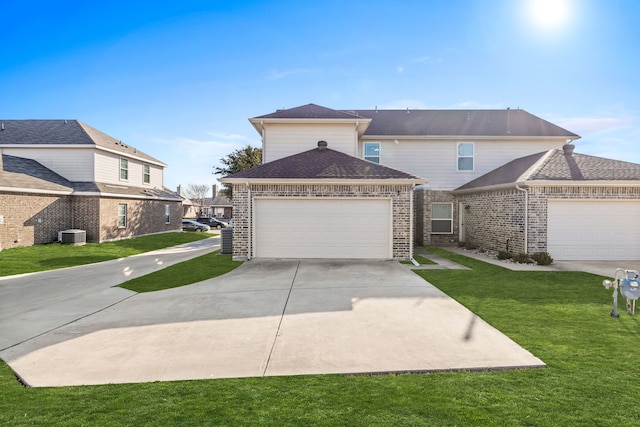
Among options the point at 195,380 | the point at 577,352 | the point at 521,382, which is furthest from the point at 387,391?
the point at 577,352

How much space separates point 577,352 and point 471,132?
1585 centimetres

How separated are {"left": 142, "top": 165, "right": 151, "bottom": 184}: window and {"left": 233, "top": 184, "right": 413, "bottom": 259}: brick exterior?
15.5 meters

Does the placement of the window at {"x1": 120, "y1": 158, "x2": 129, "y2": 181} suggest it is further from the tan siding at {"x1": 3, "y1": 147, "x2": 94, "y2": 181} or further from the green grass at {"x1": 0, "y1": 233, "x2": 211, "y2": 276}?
the green grass at {"x1": 0, "y1": 233, "x2": 211, "y2": 276}

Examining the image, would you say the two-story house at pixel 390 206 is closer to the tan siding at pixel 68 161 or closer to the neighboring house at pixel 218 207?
the tan siding at pixel 68 161

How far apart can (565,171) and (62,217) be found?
25.0 meters

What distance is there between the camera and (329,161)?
13.5 meters

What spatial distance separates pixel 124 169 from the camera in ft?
70.2

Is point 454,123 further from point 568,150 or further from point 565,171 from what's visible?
point 565,171

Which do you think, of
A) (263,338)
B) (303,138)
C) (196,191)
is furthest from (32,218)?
(196,191)

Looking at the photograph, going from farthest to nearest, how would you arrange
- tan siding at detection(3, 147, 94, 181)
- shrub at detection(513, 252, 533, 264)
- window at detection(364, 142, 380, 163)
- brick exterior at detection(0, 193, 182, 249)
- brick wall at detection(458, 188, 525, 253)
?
tan siding at detection(3, 147, 94, 181), window at detection(364, 142, 380, 163), brick exterior at detection(0, 193, 182, 249), brick wall at detection(458, 188, 525, 253), shrub at detection(513, 252, 533, 264)

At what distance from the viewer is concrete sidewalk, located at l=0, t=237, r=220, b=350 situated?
227 inches

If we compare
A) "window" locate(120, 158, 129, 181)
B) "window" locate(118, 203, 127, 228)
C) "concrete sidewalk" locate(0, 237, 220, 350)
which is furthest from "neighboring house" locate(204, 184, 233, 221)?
"concrete sidewalk" locate(0, 237, 220, 350)

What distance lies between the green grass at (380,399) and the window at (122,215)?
1797 centimetres

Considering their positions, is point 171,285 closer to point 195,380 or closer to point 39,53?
point 195,380
